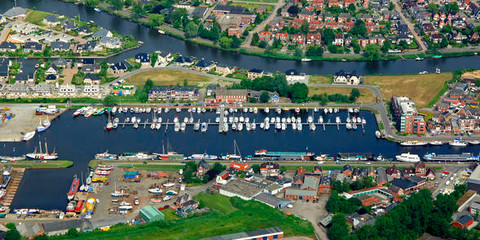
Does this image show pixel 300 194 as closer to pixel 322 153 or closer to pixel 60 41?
pixel 322 153

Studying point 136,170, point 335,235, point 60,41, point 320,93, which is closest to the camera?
point 335,235

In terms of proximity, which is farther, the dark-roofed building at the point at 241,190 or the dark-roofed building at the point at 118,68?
the dark-roofed building at the point at 118,68

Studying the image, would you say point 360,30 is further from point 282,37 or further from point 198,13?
point 198,13

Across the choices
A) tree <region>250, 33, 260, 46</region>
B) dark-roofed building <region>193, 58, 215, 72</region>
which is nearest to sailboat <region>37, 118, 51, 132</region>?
dark-roofed building <region>193, 58, 215, 72</region>

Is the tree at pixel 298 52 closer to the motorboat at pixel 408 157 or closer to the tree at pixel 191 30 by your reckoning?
the tree at pixel 191 30

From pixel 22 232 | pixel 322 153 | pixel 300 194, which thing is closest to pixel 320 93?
pixel 322 153

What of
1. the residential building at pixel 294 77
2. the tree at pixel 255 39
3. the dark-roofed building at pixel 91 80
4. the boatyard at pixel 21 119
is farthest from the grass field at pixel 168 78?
the tree at pixel 255 39

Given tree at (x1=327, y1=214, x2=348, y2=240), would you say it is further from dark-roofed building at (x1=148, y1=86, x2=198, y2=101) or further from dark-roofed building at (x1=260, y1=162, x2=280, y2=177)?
dark-roofed building at (x1=148, y1=86, x2=198, y2=101)
